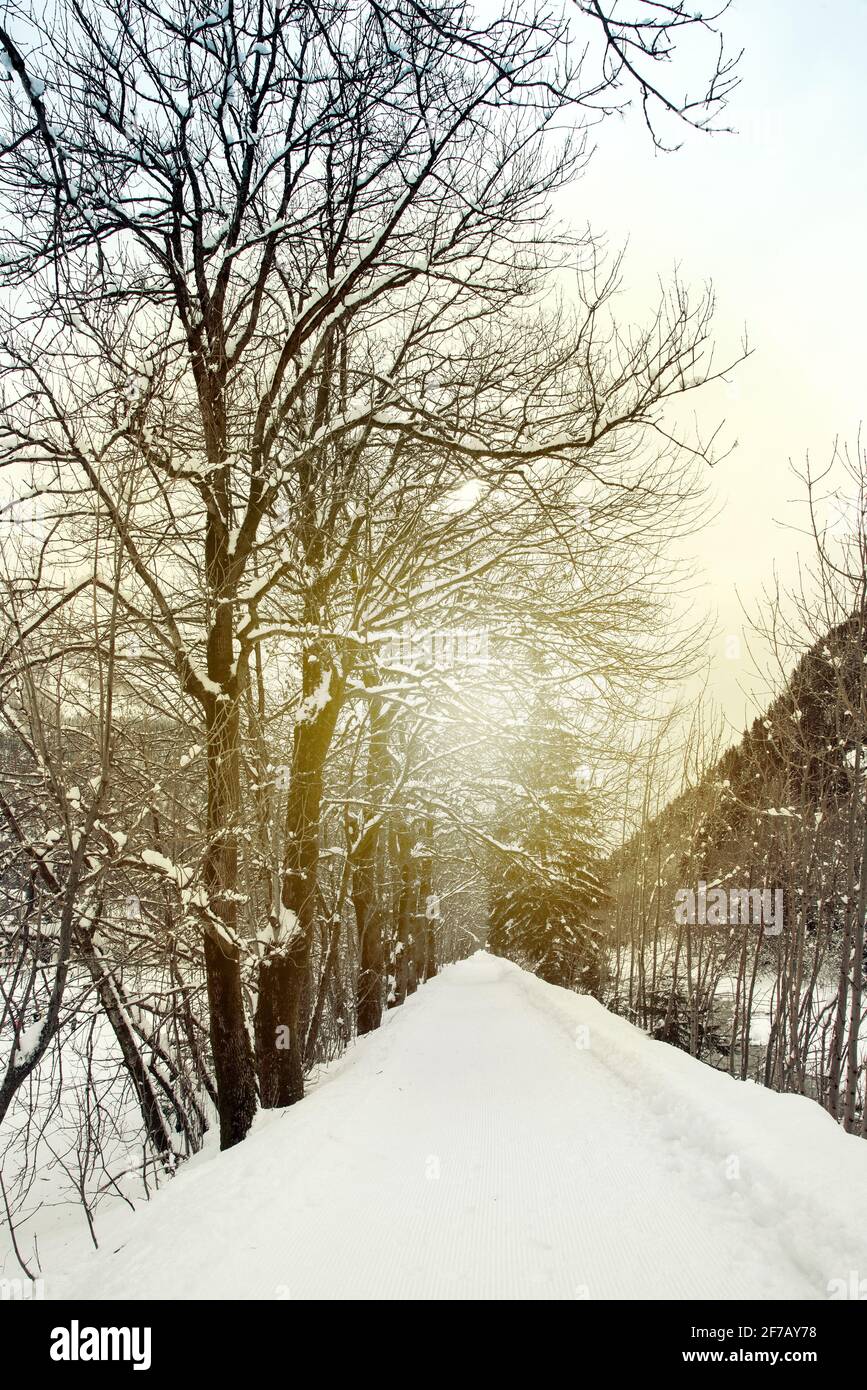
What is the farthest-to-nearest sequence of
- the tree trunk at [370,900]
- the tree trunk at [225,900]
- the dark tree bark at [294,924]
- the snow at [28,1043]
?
the tree trunk at [370,900]
the dark tree bark at [294,924]
the tree trunk at [225,900]
the snow at [28,1043]

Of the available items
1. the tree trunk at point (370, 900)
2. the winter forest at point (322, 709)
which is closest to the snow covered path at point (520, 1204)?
the winter forest at point (322, 709)

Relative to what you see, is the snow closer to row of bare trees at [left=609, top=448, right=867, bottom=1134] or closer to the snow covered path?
the snow covered path

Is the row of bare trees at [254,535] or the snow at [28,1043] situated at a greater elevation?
the row of bare trees at [254,535]

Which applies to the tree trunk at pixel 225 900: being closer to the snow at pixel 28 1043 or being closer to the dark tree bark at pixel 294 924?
the dark tree bark at pixel 294 924

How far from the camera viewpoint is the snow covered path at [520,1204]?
2799mm

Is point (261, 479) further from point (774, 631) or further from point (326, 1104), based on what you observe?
point (774, 631)

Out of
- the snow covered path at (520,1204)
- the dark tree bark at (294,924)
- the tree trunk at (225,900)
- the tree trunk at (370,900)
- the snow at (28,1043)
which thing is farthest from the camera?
the tree trunk at (370,900)

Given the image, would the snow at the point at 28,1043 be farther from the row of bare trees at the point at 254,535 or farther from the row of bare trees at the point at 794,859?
the row of bare trees at the point at 794,859

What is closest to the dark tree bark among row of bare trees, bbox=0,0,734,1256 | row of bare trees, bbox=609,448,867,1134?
row of bare trees, bbox=0,0,734,1256

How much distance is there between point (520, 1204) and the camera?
143 inches

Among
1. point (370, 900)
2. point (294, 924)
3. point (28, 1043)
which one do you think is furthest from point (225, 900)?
point (370, 900)

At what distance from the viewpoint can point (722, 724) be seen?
44.7 feet

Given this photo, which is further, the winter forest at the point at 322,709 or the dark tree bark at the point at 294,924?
the dark tree bark at the point at 294,924

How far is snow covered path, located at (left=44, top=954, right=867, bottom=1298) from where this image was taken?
280cm
